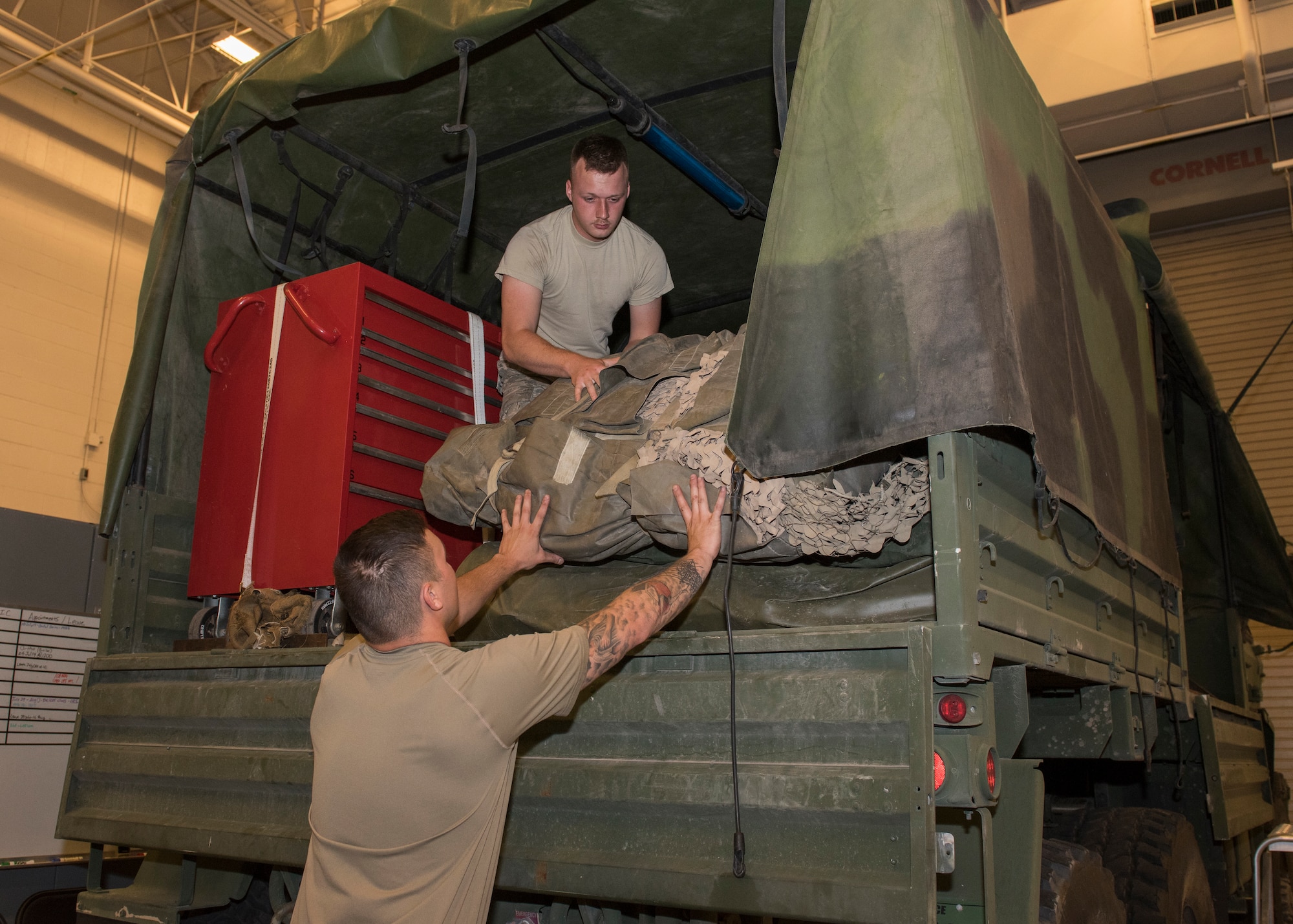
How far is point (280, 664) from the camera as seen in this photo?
310 centimetres

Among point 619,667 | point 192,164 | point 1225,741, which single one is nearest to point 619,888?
point 619,667

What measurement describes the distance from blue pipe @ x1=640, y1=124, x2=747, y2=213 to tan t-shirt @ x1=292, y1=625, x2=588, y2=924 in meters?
2.50

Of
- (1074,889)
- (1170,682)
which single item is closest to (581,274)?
(1074,889)

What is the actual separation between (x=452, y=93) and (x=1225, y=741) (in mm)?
4377

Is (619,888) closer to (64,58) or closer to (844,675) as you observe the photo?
(844,675)

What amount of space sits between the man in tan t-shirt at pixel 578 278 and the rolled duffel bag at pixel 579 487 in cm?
60

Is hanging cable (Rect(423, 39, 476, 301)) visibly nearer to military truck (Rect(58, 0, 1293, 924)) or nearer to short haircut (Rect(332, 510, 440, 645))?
military truck (Rect(58, 0, 1293, 924))

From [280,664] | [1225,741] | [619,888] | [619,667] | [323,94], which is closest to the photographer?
[619,888]

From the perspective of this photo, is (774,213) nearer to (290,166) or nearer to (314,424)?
(314,424)

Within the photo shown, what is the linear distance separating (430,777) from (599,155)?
243 cm

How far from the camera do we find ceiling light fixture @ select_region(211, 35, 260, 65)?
34.1 feet

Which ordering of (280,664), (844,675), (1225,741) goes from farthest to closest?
1. (1225,741)
2. (280,664)
3. (844,675)

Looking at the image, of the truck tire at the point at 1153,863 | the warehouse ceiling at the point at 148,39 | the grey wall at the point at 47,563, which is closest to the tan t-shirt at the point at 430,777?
the truck tire at the point at 1153,863

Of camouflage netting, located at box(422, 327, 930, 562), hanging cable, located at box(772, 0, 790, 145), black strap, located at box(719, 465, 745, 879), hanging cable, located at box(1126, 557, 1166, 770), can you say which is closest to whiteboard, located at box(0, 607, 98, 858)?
camouflage netting, located at box(422, 327, 930, 562)
